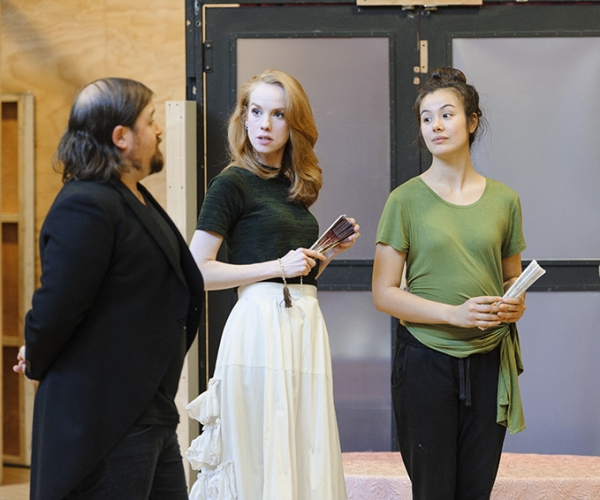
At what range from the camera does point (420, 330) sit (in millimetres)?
2242

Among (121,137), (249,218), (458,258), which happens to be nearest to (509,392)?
(458,258)

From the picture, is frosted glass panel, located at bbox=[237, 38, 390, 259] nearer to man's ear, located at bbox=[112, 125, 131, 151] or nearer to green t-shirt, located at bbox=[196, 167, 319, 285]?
green t-shirt, located at bbox=[196, 167, 319, 285]

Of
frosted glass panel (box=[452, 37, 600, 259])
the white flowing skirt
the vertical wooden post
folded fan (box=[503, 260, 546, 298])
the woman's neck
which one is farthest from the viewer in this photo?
frosted glass panel (box=[452, 37, 600, 259])

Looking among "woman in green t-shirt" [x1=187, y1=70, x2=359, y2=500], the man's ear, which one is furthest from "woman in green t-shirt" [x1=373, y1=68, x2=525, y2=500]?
the man's ear

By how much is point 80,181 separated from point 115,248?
0.16 metres

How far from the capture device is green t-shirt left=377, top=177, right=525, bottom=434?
220cm

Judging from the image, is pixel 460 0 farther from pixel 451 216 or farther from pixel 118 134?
pixel 118 134

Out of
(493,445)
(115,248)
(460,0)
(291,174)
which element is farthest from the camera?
(460,0)

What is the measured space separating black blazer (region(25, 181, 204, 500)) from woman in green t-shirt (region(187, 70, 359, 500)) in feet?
1.89

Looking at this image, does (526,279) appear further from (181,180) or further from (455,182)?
(181,180)

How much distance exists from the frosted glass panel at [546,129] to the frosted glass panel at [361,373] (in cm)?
88

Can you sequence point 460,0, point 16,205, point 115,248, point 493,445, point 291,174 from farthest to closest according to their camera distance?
1. point 16,205
2. point 460,0
3. point 291,174
4. point 493,445
5. point 115,248

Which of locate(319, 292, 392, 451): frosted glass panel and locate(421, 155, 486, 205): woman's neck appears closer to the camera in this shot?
locate(421, 155, 486, 205): woman's neck

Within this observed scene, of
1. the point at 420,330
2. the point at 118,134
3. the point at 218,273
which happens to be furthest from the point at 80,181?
the point at 420,330
